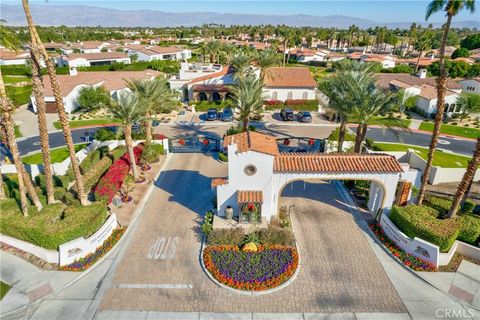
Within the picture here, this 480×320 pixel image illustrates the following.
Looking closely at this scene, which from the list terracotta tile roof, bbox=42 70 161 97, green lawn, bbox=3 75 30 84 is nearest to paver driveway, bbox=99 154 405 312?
terracotta tile roof, bbox=42 70 161 97

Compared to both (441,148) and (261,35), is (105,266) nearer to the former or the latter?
(441,148)

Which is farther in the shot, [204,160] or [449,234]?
[204,160]

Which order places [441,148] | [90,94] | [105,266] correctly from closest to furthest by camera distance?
[105,266], [441,148], [90,94]

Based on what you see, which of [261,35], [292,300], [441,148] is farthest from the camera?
[261,35]

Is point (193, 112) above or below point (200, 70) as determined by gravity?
below

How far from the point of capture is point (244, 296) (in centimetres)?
1612

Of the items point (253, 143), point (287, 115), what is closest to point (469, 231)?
point (253, 143)

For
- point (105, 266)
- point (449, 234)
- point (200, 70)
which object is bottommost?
point (105, 266)

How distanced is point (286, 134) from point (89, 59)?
7046cm

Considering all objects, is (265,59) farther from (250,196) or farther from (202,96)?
Result: (250,196)

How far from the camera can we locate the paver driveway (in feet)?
51.3

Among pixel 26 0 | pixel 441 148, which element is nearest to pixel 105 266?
pixel 26 0

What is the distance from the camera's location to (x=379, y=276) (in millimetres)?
17469

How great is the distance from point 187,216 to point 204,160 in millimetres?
10377
